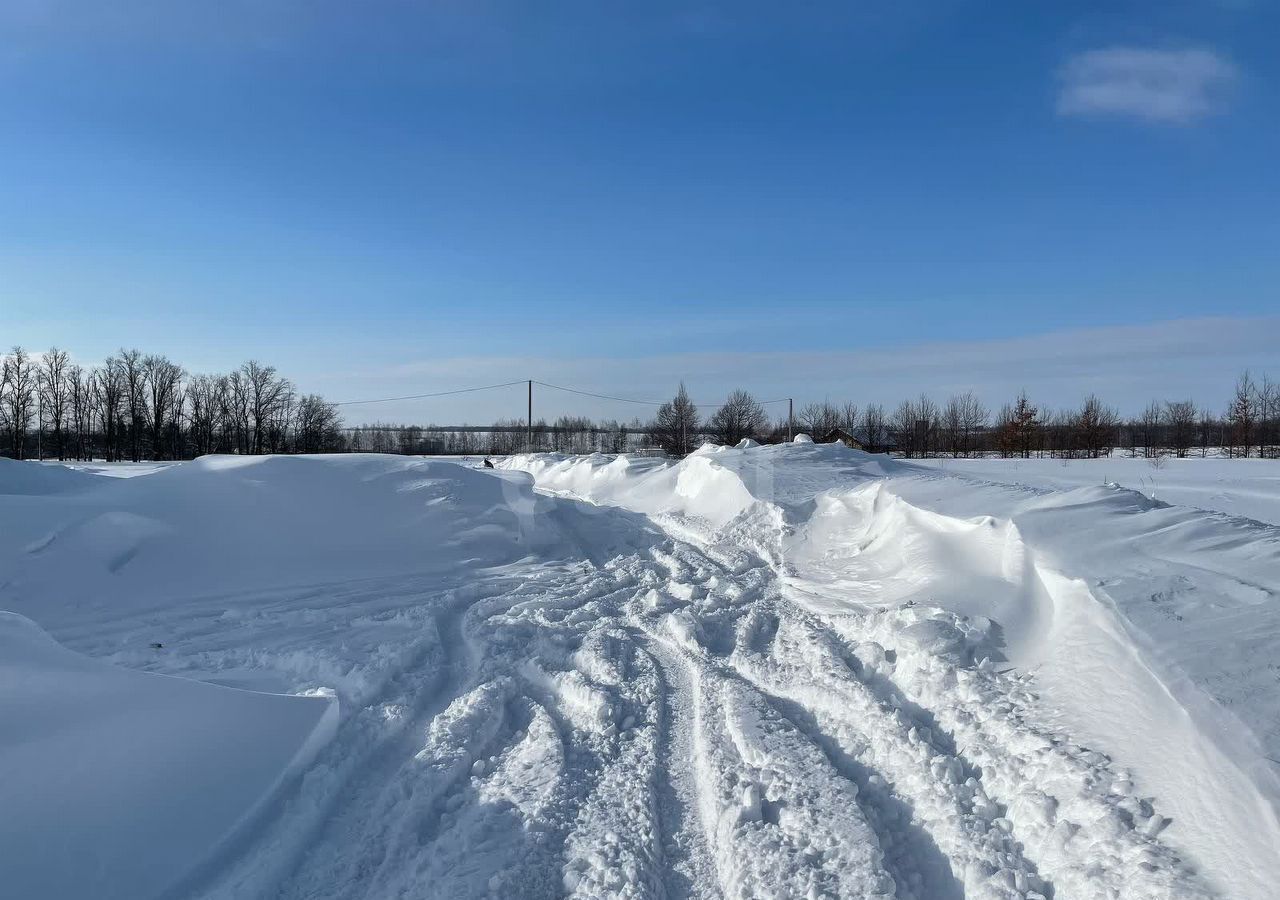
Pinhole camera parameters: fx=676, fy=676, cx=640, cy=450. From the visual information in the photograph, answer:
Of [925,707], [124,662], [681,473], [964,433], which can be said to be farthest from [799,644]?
[964,433]

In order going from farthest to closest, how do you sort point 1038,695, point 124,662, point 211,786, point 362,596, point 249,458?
1. point 249,458
2. point 362,596
3. point 124,662
4. point 1038,695
5. point 211,786

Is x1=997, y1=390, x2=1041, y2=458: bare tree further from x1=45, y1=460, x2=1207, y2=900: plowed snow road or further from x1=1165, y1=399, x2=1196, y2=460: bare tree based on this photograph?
x1=45, y1=460, x2=1207, y2=900: plowed snow road

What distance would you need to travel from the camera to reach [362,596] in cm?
696

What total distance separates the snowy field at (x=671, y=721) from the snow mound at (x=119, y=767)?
0.01 metres

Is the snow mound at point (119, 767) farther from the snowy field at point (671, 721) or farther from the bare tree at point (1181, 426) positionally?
the bare tree at point (1181, 426)

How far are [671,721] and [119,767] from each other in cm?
259

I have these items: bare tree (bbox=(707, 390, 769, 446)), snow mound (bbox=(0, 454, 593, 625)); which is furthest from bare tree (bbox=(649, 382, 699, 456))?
snow mound (bbox=(0, 454, 593, 625))

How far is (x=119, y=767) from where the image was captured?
2.64 meters

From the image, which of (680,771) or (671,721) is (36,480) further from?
(680,771)

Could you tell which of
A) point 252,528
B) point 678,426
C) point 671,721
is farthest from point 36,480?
point 678,426

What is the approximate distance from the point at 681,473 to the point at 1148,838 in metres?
12.9

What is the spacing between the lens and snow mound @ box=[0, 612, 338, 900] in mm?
2303

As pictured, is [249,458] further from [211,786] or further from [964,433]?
[964,433]

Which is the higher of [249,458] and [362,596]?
[249,458]
